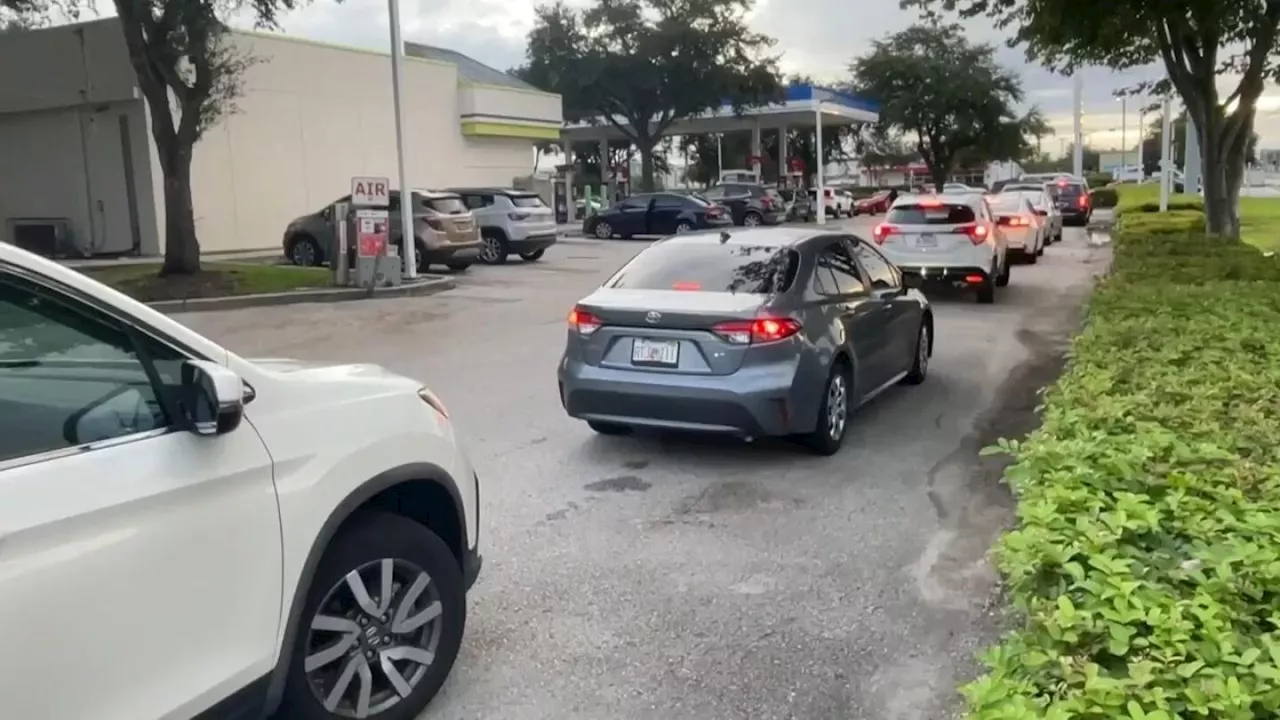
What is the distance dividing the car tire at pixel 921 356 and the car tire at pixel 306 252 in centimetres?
1502

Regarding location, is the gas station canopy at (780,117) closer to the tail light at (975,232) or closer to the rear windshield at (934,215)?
the rear windshield at (934,215)

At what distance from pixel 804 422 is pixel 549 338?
21.2ft

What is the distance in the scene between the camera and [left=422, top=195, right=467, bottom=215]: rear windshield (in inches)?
850

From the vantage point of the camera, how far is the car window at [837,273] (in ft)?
25.3

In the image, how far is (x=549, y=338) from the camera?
13.2 m

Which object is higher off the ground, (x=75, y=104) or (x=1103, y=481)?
(x=75, y=104)

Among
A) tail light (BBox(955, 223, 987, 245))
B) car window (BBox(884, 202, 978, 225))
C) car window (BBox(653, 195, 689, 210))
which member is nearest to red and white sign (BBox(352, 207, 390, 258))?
car window (BBox(884, 202, 978, 225))

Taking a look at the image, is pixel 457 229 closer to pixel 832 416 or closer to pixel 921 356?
pixel 921 356

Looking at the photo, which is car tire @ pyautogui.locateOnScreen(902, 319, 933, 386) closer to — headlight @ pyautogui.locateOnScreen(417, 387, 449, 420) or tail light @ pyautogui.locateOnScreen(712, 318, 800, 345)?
tail light @ pyautogui.locateOnScreen(712, 318, 800, 345)

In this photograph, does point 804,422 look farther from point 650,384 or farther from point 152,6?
point 152,6

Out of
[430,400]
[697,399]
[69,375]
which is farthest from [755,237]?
[69,375]

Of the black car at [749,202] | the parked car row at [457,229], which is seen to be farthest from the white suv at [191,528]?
the black car at [749,202]

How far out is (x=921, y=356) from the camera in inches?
393

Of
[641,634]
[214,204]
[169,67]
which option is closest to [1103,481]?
[641,634]
